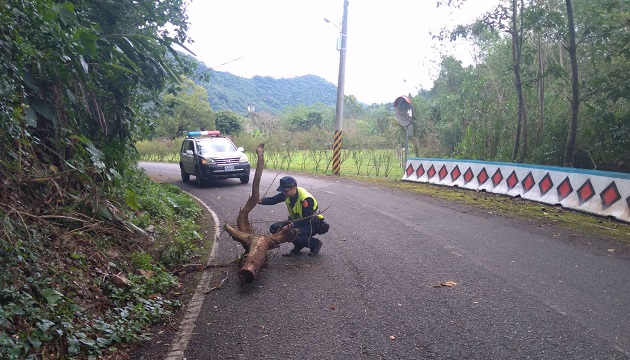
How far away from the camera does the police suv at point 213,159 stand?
17516 millimetres

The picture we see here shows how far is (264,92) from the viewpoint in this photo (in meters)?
105

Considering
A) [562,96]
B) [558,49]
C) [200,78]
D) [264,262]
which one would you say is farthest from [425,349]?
[558,49]

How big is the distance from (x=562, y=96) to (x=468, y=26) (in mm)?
4698

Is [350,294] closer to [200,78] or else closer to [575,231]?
[575,231]

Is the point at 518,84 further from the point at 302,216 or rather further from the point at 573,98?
the point at 302,216

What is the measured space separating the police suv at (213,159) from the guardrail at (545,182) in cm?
654

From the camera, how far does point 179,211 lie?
11.4 metres

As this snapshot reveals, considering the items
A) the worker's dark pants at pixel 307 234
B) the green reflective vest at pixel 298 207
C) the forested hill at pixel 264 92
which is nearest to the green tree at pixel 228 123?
the forested hill at pixel 264 92

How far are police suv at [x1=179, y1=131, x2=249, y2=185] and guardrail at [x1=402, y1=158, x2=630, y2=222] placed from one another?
6.54m

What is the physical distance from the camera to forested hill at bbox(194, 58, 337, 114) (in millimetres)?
78812

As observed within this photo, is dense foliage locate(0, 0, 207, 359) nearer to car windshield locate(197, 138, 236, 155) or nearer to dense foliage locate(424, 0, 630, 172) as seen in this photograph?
car windshield locate(197, 138, 236, 155)

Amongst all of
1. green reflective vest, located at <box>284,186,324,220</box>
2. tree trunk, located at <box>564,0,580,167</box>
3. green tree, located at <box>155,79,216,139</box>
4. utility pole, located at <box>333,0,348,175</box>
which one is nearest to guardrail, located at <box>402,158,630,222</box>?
tree trunk, located at <box>564,0,580,167</box>

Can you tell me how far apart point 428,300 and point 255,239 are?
8.64 ft

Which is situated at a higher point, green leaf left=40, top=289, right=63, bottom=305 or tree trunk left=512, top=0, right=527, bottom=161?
tree trunk left=512, top=0, right=527, bottom=161
